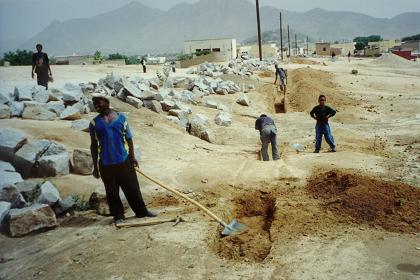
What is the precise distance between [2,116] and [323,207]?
21.9 ft

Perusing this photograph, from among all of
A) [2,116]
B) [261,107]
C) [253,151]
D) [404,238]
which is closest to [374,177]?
[404,238]

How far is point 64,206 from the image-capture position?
576cm

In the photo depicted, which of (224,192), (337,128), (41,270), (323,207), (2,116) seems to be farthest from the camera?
(337,128)

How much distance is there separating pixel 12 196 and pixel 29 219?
0.72m

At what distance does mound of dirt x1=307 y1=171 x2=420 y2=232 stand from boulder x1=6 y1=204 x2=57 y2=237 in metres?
3.64

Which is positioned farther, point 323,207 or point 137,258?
point 323,207

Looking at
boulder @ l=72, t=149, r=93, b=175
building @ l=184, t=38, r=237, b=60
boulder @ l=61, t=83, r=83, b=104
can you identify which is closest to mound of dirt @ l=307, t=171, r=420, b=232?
boulder @ l=72, t=149, r=93, b=175

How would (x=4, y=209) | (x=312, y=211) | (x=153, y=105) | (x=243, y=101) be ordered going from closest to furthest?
(x=4, y=209), (x=312, y=211), (x=153, y=105), (x=243, y=101)

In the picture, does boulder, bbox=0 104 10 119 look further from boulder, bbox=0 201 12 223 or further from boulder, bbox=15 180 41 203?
boulder, bbox=0 201 12 223

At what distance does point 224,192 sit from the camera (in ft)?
21.9

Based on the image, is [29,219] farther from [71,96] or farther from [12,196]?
[71,96]

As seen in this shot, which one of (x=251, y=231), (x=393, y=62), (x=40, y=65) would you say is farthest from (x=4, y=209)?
(x=393, y=62)

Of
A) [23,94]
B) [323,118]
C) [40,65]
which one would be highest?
[40,65]

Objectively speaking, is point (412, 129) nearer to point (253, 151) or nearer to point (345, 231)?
point (253, 151)
